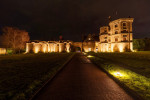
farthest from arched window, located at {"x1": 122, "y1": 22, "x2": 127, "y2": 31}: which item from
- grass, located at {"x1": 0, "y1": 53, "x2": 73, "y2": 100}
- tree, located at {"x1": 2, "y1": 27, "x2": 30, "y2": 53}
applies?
tree, located at {"x1": 2, "y1": 27, "x2": 30, "y2": 53}

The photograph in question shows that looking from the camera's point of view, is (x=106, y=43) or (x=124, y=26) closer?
(x=124, y=26)

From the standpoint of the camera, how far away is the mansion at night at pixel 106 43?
38.3 m

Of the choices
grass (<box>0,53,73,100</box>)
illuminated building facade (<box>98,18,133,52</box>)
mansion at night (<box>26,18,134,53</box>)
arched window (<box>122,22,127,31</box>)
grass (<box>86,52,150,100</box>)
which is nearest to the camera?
grass (<box>0,53,73,100</box>)

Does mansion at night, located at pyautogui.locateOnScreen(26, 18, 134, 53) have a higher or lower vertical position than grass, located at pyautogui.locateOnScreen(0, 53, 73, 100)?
higher

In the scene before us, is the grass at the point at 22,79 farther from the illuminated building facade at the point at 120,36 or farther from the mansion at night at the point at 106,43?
the mansion at night at the point at 106,43

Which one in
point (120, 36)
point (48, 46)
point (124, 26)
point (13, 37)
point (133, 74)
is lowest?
point (133, 74)

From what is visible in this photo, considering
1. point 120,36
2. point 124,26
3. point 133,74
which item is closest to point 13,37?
point 133,74

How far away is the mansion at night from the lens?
126ft

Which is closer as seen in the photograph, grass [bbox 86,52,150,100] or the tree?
grass [bbox 86,52,150,100]

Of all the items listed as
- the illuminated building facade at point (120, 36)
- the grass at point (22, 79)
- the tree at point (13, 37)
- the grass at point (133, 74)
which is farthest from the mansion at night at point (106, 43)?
the grass at point (22, 79)

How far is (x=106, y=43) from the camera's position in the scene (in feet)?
145

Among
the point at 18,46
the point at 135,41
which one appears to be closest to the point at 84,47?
the point at 135,41

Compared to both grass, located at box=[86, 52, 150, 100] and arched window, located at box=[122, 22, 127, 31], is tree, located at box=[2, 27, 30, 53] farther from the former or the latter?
arched window, located at box=[122, 22, 127, 31]

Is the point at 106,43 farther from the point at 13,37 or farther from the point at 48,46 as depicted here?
the point at 13,37
